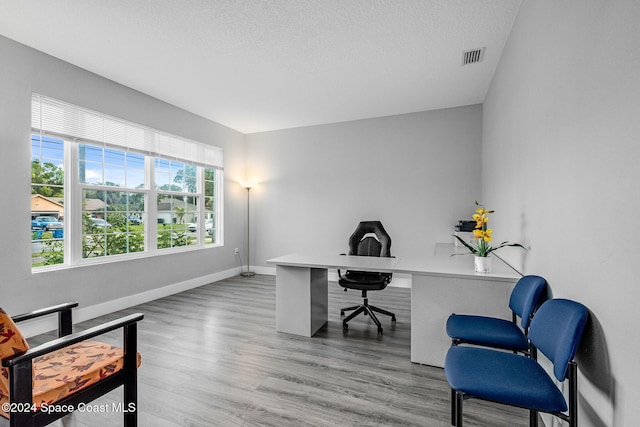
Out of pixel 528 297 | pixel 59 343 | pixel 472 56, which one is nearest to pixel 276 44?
pixel 472 56

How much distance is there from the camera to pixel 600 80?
1178 mm

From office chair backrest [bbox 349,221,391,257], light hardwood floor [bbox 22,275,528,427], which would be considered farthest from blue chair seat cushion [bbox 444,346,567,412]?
office chair backrest [bbox 349,221,391,257]

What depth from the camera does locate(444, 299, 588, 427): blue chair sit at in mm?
→ 1139

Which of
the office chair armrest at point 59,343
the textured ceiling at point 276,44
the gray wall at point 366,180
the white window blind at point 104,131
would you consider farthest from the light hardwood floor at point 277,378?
the textured ceiling at point 276,44

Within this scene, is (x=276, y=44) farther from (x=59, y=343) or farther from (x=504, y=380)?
(x=504, y=380)

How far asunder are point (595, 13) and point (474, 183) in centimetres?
365

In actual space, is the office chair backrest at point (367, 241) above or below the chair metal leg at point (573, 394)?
above

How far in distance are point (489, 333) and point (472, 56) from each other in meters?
2.83

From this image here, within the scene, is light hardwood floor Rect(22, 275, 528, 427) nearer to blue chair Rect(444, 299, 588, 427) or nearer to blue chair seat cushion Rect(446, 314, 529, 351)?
blue chair seat cushion Rect(446, 314, 529, 351)

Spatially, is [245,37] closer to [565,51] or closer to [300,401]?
[565,51]

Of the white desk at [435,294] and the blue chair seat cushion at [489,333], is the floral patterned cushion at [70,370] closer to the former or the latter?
the white desk at [435,294]

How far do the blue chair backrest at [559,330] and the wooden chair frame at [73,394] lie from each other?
193 cm

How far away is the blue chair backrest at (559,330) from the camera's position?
113 centimetres

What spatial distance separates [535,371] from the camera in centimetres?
132
